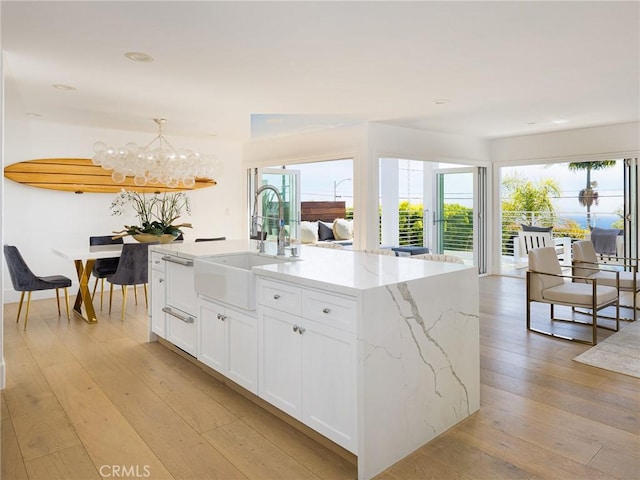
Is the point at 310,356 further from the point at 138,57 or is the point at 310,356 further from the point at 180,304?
the point at 138,57

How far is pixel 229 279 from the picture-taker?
8.87 feet

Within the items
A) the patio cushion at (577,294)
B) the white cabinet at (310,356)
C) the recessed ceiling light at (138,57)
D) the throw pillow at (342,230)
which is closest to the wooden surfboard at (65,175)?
the recessed ceiling light at (138,57)

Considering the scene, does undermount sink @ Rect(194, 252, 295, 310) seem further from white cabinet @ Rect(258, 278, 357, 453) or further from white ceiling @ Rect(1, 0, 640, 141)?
white ceiling @ Rect(1, 0, 640, 141)

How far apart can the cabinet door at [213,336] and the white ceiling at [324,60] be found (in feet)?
6.03

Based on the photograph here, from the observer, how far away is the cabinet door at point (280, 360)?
2.30 metres

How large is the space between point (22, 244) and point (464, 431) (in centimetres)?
591

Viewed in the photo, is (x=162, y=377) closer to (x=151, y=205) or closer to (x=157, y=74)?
(x=157, y=74)

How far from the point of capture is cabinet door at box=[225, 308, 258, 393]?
2.60 m

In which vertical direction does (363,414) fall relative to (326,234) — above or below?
below

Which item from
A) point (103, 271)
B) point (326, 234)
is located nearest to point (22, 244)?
point (103, 271)

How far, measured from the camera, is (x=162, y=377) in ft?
10.4

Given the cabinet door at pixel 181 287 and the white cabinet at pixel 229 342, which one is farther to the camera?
the cabinet door at pixel 181 287

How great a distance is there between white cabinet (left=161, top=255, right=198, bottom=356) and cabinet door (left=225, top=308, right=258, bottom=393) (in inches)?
21.0

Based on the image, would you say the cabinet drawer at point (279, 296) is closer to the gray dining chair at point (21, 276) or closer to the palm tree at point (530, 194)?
the gray dining chair at point (21, 276)
